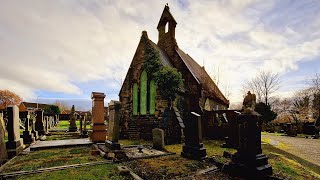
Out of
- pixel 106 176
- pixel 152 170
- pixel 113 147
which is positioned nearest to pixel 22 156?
pixel 113 147

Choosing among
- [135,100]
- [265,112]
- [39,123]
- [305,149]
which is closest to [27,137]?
[39,123]

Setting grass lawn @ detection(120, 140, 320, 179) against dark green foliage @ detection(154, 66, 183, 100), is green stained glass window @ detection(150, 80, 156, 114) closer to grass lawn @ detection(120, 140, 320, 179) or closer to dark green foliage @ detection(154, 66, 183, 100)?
dark green foliage @ detection(154, 66, 183, 100)

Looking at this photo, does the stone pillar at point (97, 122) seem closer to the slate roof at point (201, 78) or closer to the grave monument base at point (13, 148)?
the grave monument base at point (13, 148)

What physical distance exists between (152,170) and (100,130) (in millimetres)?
6446

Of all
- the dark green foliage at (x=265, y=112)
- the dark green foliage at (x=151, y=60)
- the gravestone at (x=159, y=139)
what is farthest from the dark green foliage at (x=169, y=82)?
the dark green foliage at (x=265, y=112)

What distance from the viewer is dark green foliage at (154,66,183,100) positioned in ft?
44.3

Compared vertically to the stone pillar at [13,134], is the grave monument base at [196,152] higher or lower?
lower

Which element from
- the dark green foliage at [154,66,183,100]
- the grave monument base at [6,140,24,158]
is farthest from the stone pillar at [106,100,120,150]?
the dark green foliage at [154,66,183,100]

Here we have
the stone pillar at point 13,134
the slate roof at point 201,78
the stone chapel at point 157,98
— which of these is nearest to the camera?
the stone pillar at point 13,134

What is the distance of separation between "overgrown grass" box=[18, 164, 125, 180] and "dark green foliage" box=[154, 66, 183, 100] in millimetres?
7924

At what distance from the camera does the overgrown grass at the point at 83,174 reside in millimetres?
5297

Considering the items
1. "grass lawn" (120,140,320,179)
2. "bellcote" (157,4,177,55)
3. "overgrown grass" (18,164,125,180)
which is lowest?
"grass lawn" (120,140,320,179)

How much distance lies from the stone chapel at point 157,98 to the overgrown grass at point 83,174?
6.59 meters

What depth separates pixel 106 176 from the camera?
214 inches
